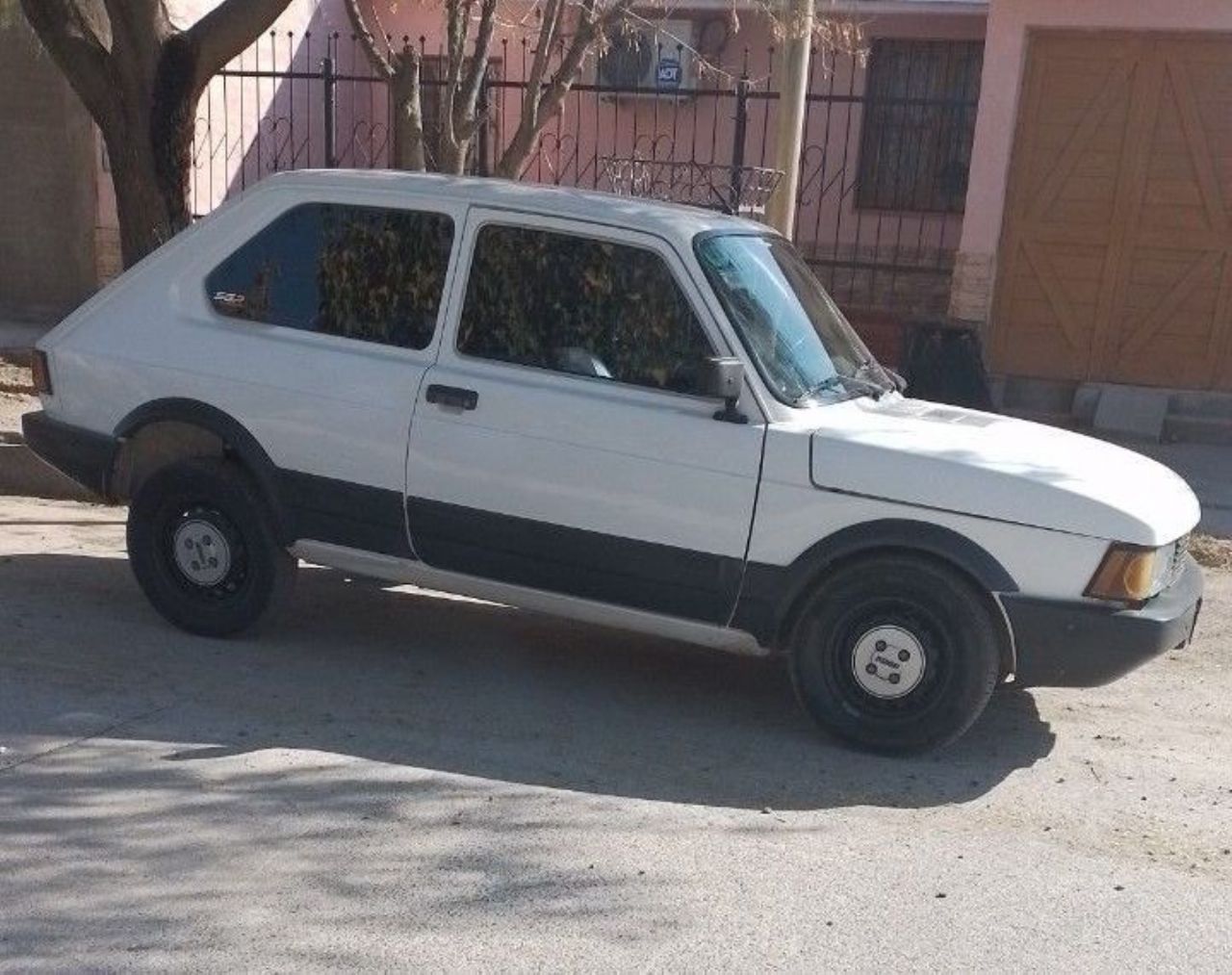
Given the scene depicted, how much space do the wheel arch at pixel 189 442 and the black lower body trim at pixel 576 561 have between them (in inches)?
25.6

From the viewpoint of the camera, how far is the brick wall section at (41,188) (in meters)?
13.8

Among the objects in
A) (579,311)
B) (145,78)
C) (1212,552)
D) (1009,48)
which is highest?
(1009,48)

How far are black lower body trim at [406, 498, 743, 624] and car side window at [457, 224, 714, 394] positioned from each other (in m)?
0.60

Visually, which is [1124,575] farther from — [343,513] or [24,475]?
[24,475]

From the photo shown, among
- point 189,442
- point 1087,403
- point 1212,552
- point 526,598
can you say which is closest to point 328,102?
point 1087,403

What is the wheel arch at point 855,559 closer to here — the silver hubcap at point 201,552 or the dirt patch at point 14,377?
the silver hubcap at point 201,552

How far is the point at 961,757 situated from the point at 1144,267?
24.4 ft

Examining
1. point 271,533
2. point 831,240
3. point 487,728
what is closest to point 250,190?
point 271,533

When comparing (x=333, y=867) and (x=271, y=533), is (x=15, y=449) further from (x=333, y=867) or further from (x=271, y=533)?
(x=333, y=867)

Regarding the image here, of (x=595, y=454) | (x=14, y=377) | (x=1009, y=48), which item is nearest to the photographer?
(x=595, y=454)

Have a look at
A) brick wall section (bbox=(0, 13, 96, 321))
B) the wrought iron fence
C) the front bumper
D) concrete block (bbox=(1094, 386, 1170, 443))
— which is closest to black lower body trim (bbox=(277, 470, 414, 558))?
the front bumper

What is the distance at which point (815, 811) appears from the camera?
15.1 feet

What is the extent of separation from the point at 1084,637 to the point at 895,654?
639 millimetres

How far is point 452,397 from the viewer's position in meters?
5.30
